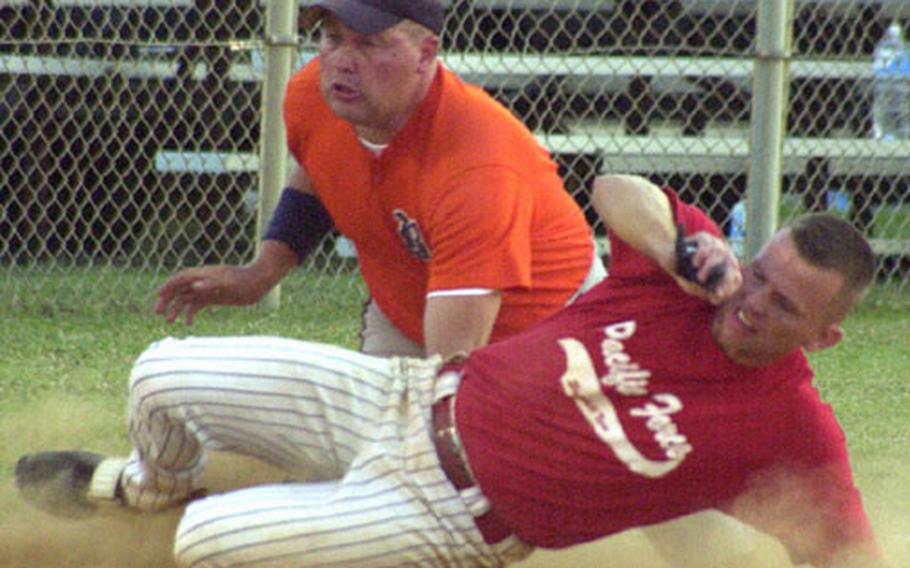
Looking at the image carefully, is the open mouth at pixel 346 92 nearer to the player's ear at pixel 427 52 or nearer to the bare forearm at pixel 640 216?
the player's ear at pixel 427 52

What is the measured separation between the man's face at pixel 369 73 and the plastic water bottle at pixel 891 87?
4282 mm

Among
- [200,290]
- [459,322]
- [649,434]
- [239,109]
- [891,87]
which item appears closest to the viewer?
[649,434]

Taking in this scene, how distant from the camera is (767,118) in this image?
6742 millimetres

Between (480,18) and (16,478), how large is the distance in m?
3.67

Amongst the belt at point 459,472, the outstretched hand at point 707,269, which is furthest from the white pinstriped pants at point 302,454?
the outstretched hand at point 707,269

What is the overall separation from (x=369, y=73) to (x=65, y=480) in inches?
43.1

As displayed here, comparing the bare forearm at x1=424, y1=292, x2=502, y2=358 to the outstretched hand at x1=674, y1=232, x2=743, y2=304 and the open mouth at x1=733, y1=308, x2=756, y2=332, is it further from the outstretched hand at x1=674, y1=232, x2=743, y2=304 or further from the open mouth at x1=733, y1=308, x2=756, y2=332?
the open mouth at x1=733, y1=308, x2=756, y2=332

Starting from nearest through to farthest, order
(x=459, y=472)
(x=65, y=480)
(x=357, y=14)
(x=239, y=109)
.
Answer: (x=459, y=472) < (x=357, y=14) < (x=65, y=480) < (x=239, y=109)

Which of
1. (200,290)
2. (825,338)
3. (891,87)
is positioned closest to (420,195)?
(200,290)

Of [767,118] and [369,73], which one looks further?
[767,118]

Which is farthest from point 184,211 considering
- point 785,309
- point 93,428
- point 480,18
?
point 785,309

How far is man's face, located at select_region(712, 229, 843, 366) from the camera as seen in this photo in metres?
2.89

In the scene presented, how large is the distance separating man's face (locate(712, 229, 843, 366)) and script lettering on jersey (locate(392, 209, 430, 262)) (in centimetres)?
91

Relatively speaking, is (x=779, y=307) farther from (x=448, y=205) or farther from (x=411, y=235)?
(x=411, y=235)
